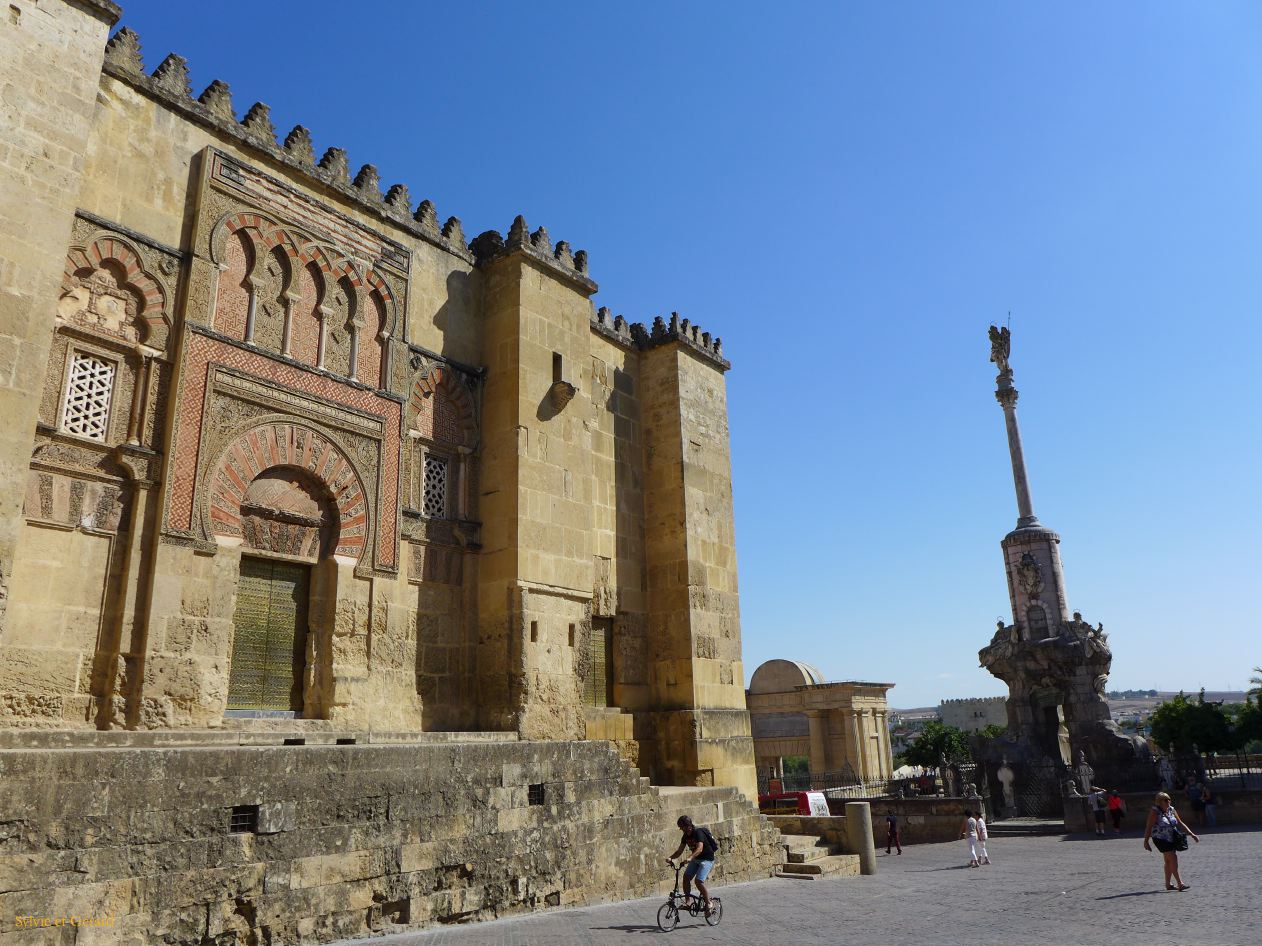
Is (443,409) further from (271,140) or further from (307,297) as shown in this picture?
(271,140)

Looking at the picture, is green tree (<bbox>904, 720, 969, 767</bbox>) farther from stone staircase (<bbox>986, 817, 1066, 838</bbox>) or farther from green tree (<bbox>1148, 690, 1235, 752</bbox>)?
stone staircase (<bbox>986, 817, 1066, 838</bbox>)

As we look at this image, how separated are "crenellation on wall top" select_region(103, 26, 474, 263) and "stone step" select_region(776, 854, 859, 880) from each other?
891cm

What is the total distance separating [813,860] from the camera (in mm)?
10828

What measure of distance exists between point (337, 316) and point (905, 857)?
13.2 m

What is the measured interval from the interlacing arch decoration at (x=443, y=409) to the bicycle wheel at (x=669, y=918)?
19.2 feet

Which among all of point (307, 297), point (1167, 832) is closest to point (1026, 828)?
point (1167, 832)

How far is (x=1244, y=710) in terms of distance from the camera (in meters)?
36.1

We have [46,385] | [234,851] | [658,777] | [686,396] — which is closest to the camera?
[234,851]

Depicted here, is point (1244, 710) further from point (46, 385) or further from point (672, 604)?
point (46, 385)

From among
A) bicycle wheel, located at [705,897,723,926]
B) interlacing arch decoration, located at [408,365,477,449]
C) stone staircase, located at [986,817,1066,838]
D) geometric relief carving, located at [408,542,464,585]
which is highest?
interlacing arch decoration, located at [408,365,477,449]

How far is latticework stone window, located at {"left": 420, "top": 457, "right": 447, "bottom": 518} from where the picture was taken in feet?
33.0

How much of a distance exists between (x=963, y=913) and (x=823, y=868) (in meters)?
2.82

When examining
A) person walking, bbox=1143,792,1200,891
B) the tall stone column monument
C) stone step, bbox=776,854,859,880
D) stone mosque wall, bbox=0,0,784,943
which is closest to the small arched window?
the tall stone column monument

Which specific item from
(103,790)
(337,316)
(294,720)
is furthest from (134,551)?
(337,316)
